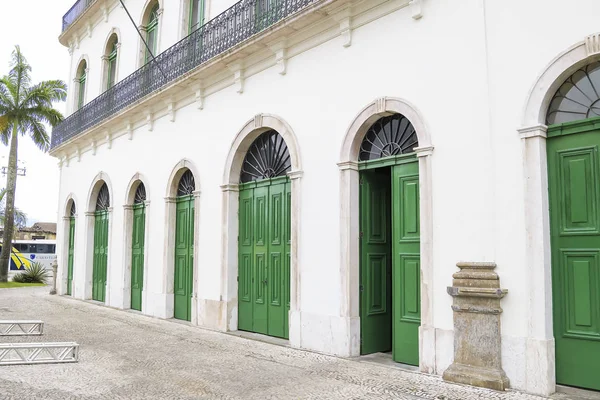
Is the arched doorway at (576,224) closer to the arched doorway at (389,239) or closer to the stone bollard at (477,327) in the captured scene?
the stone bollard at (477,327)

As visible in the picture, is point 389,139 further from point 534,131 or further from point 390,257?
point 534,131

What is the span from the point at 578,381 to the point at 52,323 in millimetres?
9840

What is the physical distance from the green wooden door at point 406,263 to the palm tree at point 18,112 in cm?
2256

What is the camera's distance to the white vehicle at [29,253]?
37.5 metres

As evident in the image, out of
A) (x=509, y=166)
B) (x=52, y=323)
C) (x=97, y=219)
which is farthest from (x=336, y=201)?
(x=97, y=219)

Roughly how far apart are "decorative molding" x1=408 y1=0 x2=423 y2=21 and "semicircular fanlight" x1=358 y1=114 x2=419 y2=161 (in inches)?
→ 50.0

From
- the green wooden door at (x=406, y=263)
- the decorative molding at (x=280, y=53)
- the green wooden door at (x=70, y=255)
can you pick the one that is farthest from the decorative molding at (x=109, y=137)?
the green wooden door at (x=406, y=263)

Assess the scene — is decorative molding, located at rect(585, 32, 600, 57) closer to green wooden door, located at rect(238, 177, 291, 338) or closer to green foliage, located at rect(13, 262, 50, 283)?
green wooden door, located at rect(238, 177, 291, 338)

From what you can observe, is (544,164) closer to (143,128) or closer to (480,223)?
(480,223)

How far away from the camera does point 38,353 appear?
727 cm

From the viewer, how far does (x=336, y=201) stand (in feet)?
25.9

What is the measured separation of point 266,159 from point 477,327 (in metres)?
5.05

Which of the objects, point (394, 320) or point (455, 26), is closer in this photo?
point (455, 26)

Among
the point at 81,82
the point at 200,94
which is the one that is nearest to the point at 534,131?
the point at 200,94
